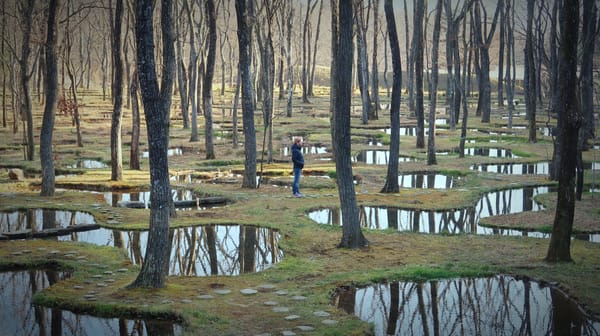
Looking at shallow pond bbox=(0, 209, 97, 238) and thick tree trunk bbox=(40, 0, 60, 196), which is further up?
thick tree trunk bbox=(40, 0, 60, 196)

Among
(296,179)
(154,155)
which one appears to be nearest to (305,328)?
(154,155)

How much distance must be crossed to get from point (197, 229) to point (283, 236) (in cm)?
229

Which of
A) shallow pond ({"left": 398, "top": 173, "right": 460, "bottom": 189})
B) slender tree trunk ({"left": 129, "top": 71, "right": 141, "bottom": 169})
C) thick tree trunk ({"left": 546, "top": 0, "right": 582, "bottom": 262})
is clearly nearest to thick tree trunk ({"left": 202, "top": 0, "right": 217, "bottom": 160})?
slender tree trunk ({"left": 129, "top": 71, "right": 141, "bottom": 169})

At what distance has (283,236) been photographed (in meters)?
15.5

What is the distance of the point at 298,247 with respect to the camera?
14.5 m

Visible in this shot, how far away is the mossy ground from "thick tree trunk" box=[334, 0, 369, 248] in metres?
0.37

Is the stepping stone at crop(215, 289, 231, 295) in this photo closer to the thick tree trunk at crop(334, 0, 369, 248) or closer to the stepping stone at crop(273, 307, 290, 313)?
the stepping stone at crop(273, 307, 290, 313)

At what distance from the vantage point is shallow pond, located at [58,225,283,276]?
13328mm

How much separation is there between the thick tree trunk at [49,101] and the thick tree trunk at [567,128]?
14.2m

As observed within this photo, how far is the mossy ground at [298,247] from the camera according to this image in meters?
10.3

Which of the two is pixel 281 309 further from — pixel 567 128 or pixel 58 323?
pixel 567 128

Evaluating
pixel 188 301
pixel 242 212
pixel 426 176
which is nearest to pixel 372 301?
pixel 188 301

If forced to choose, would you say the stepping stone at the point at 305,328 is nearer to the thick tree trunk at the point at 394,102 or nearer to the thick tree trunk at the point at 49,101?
the thick tree trunk at the point at 394,102

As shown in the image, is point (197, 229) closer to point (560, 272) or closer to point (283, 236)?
point (283, 236)
